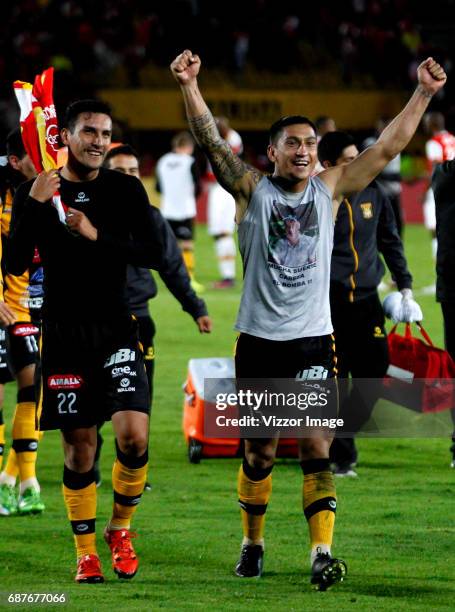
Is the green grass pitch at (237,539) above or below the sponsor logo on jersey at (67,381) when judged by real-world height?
below

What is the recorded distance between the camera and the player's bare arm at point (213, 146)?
6180 mm

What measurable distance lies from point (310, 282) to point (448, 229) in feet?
8.33

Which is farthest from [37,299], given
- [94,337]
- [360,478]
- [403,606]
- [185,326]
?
[185,326]

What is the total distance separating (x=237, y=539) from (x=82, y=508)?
3.78 ft

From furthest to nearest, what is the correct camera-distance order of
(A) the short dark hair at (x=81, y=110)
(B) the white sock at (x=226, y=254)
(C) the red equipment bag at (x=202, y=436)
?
1. (B) the white sock at (x=226, y=254)
2. (C) the red equipment bag at (x=202, y=436)
3. (A) the short dark hair at (x=81, y=110)

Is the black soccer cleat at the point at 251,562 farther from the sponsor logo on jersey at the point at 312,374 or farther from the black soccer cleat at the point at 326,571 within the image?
the sponsor logo on jersey at the point at 312,374

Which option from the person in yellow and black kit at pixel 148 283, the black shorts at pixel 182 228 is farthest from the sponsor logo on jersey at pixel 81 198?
the black shorts at pixel 182 228

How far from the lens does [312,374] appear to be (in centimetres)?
626

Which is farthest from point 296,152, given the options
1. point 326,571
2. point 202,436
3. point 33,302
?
point 202,436

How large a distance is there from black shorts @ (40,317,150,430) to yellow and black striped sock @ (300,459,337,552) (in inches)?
31.3

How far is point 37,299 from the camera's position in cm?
792

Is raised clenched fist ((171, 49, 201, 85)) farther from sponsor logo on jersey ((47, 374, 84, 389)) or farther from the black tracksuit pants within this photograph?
the black tracksuit pants

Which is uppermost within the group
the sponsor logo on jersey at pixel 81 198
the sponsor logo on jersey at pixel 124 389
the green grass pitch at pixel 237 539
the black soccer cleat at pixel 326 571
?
the sponsor logo on jersey at pixel 81 198

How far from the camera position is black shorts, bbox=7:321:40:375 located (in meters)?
7.91
